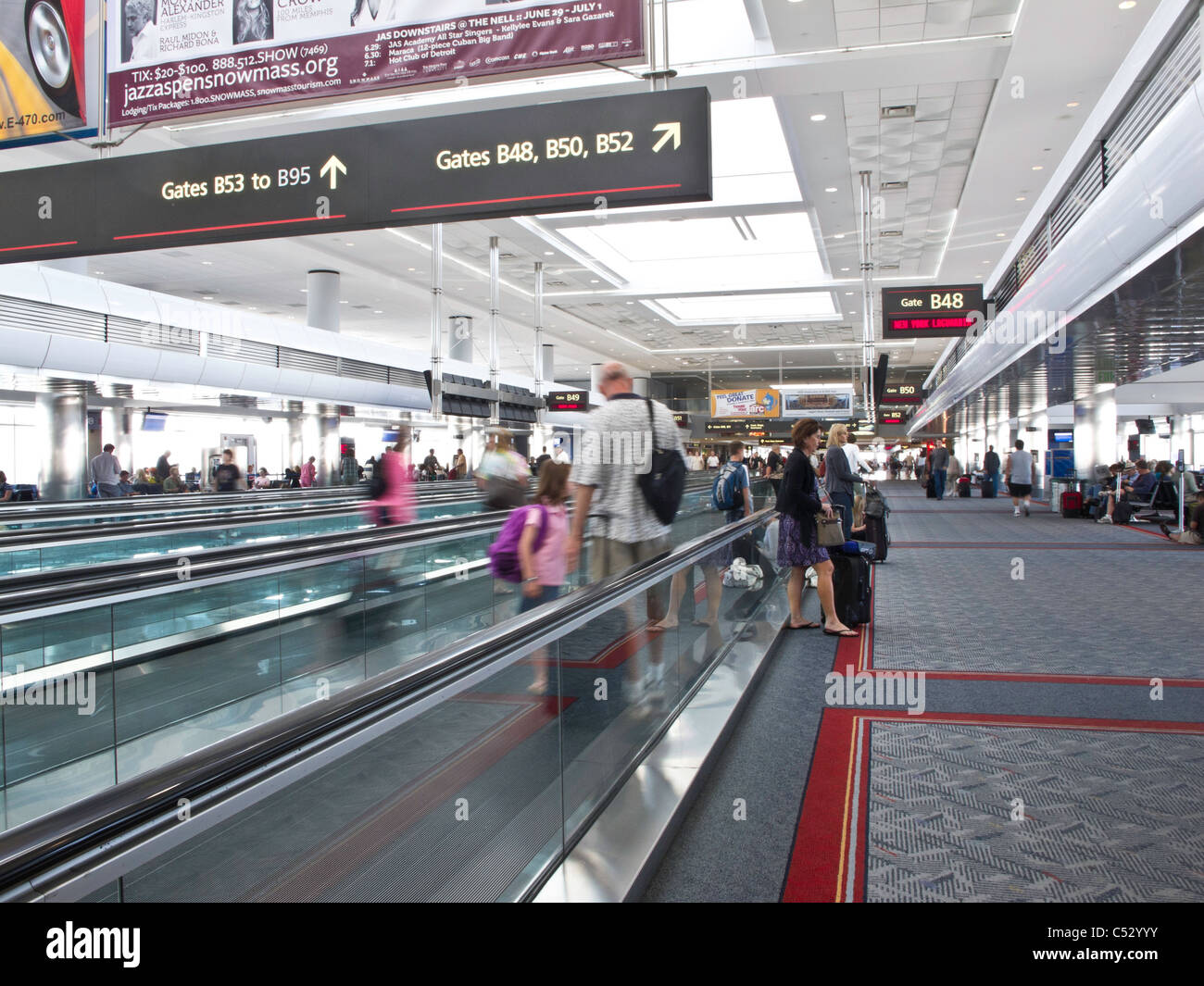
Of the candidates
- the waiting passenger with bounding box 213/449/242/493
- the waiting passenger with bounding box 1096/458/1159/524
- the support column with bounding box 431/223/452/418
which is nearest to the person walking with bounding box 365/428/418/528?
the support column with bounding box 431/223/452/418

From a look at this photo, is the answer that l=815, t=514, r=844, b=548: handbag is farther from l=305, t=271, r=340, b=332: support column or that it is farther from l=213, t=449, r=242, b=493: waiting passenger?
l=305, t=271, r=340, b=332: support column

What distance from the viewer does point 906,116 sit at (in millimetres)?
12516

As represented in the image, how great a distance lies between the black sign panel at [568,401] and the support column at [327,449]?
751 centimetres

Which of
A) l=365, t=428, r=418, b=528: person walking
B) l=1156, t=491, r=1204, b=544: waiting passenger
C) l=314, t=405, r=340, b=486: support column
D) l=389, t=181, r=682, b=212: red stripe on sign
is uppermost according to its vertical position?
l=389, t=181, r=682, b=212: red stripe on sign

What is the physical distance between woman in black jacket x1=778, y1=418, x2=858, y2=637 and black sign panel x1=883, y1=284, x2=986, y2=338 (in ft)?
32.4

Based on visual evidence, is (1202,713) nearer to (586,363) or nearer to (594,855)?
(594,855)

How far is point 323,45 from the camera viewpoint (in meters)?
5.80

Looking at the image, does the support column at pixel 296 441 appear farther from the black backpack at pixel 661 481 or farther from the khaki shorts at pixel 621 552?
the black backpack at pixel 661 481

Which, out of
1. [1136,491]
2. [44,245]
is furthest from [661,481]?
[1136,491]

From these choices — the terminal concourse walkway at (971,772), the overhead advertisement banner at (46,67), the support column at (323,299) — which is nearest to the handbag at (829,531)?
the terminal concourse walkway at (971,772)

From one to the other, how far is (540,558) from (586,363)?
39321mm

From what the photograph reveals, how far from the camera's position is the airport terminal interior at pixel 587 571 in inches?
93.9

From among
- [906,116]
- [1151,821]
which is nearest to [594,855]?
[1151,821]

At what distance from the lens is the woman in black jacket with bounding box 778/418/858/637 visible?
6.95 m
